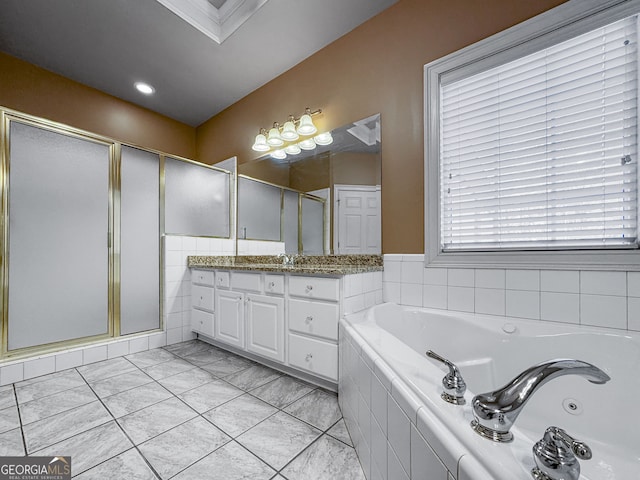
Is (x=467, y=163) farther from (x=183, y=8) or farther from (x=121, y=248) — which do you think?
(x=121, y=248)

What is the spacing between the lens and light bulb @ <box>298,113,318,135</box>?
7.64ft

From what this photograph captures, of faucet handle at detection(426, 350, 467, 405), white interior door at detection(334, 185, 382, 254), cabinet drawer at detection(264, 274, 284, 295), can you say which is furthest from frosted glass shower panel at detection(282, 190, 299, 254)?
faucet handle at detection(426, 350, 467, 405)

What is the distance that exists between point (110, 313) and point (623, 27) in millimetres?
3607

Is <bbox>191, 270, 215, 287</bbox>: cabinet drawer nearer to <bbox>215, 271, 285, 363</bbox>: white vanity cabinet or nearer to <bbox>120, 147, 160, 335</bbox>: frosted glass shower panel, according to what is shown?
<bbox>215, 271, 285, 363</bbox>: white vanity cabinet

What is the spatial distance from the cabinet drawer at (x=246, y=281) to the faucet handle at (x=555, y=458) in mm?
1752

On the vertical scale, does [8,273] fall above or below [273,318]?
above

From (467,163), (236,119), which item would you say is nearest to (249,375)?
(467,163)

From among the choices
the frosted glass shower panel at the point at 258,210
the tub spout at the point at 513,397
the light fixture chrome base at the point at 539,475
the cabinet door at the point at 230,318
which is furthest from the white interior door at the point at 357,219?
the light fixture chrome base at the point at 539,475

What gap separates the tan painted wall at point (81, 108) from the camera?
2432mm

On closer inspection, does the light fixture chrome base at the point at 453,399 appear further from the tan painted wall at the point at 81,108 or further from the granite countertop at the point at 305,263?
the tan painted wall at the point at 81,108

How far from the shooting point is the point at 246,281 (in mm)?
2117

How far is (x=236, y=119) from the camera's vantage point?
3.19 metres

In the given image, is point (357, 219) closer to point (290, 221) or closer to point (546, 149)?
point (290, 221)

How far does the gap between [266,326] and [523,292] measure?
157cm
